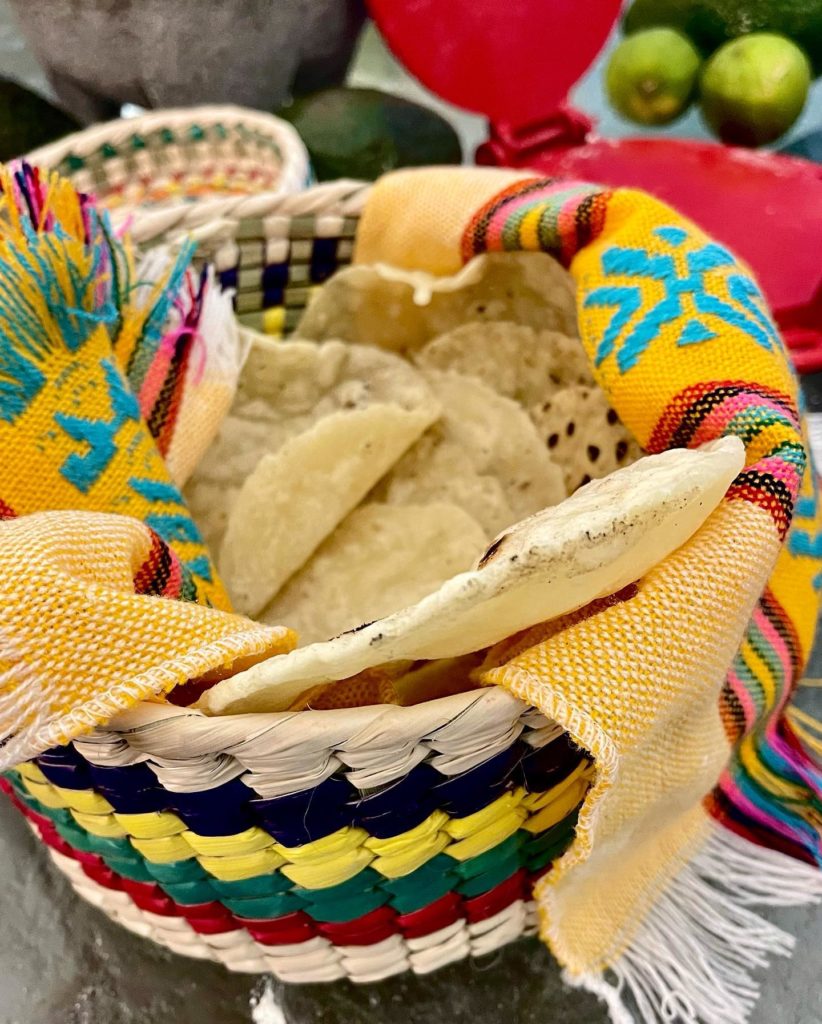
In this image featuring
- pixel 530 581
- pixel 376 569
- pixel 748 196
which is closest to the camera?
pixel 530 581

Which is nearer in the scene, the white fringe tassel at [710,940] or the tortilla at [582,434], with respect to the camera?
the white fringe tassel at [710,940]

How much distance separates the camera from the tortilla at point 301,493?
489 millimetres

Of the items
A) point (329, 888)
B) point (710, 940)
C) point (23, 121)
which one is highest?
point (23, 121)

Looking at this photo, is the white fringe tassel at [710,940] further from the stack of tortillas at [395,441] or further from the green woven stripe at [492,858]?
the stack of tortillas at [395,441]

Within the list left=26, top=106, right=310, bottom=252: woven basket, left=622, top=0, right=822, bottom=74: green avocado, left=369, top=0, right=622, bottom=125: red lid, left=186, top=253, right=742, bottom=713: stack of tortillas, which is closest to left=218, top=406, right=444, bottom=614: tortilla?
left=186, top=253, right=742, bottom=713: stack of tortillas

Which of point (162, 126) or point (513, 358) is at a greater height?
point (162, 126)

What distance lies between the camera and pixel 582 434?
1.70 ft

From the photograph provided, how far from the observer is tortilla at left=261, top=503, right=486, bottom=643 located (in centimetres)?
49

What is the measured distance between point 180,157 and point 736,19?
549 mm

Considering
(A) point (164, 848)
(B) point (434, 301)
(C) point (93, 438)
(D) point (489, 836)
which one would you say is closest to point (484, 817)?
(D) point (489, 836)

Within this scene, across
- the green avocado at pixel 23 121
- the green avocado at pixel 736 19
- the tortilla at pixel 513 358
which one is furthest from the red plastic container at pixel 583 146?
the green avocado at pixel 23 121

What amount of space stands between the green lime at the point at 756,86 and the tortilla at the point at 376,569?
552 millimetres

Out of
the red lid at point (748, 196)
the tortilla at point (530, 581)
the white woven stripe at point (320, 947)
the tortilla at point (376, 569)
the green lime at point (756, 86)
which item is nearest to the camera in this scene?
the tortilla at point (530, 581)

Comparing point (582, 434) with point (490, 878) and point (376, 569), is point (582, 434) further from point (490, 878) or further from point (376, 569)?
point (490, 878)
